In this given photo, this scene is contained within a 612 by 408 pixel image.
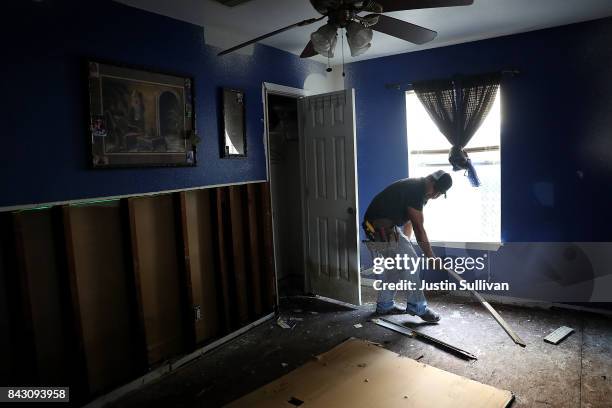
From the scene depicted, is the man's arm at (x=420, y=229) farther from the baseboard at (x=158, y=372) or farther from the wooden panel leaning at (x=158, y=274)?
the wooden panel leaning at (x=158, y=274)

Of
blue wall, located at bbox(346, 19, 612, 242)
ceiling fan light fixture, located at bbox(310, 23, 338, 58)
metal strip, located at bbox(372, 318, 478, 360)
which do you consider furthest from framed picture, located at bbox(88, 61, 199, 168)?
blue wall, located at bbox(346, 19, 612, 242)

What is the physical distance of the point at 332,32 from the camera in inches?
76.7

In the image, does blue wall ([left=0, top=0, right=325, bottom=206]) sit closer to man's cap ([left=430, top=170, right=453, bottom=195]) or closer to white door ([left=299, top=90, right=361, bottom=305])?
white door ([left=299, top=90, right=361, bottom=305])

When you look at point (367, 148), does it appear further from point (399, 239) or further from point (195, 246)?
point (195, 246)

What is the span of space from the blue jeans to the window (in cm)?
73

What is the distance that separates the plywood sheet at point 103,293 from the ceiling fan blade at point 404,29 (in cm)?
190

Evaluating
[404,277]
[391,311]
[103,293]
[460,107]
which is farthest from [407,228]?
[103,293]

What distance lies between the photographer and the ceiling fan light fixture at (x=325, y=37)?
1937mm

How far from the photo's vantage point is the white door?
12.2 feet

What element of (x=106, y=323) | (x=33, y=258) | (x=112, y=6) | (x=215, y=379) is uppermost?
(x=112, y=6)

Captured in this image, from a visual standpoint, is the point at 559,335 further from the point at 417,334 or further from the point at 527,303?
the point at 417,334

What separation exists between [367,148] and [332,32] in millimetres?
2606

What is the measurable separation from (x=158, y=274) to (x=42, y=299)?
737mm

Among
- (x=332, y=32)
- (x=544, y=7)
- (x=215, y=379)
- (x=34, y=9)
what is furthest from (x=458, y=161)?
(x=34, y=9)
